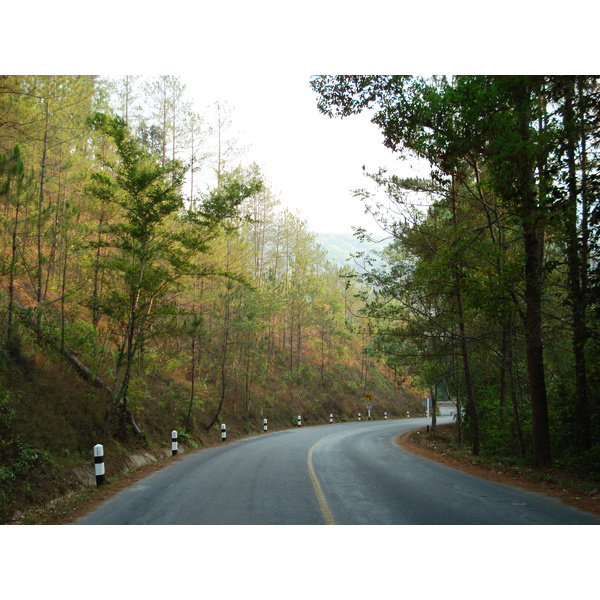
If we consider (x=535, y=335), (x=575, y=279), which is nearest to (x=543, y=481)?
(x=535, y=335)

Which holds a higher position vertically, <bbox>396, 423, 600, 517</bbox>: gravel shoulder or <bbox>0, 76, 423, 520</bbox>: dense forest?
<bbox>0, 76, 423, 520</bbox>: dense forest

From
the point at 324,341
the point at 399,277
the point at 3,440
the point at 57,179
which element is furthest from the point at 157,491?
the point at 324,341

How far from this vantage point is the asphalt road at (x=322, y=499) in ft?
18.5

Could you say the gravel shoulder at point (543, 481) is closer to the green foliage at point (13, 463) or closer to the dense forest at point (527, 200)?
the dense forest at point (527, 200)

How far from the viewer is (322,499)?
22.0 feet

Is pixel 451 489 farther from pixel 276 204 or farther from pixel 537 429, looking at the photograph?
pixel 276 204

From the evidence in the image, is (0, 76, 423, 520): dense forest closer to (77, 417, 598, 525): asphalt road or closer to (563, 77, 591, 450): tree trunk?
(77, 417, 598, 525): asphalt road

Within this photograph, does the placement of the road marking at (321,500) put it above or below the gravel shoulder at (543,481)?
above

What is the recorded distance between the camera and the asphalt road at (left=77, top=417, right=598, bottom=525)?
5645 millimetres

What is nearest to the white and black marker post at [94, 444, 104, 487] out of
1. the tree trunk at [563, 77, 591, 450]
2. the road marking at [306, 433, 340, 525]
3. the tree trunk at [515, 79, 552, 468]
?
the road marking at [306, 433, 340, 525]

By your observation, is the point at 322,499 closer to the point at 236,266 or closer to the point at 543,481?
the point at 543,481

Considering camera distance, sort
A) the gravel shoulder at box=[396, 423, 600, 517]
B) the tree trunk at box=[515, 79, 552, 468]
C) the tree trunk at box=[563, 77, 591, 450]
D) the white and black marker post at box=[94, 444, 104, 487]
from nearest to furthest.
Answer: the gravel shoulder at box=[396, 423, 600, 517] → the tree trunk at box=[563, 77, 591, 450] → the white and black marker post at box=[94, 444, 104, 487] → the tree trunk at box=[515, 79, 552, 468]

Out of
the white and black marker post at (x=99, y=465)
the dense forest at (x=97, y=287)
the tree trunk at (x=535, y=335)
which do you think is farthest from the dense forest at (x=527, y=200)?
the white and black marker post at (x=99, y=465)
